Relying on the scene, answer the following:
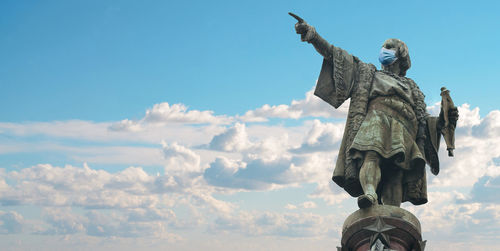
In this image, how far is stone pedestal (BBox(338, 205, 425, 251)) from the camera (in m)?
11.1

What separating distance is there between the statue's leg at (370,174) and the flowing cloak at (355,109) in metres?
0.31

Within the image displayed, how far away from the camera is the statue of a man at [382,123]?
486 inches

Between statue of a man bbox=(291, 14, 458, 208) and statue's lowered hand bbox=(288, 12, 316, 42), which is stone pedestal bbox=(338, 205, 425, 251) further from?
statue's lowered hand bbox=(288, 12, 316, 42)

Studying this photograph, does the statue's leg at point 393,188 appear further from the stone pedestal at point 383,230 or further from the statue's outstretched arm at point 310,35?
the statue's outstretched arm at point 310,35

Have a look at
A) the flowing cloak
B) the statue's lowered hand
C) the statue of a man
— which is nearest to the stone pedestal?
the statue of a man

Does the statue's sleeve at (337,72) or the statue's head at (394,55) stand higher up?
the statue's head at (394,55)

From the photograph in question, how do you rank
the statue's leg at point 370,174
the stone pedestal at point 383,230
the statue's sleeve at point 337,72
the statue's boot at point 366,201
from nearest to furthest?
1. the stone pedestal at point 383,230
2. the statue's boot at point 366,201
3. the statue's leg at point 370,174
4. the statue's sleeve at point 337,72

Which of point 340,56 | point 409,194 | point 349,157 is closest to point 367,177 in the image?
point 349,157

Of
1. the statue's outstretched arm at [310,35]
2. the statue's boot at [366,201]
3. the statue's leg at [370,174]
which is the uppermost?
the statue's outstretched arm at [310,35]

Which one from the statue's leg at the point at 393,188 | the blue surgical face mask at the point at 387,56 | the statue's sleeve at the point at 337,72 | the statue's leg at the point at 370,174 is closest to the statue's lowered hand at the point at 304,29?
the statue's sleeve at the point at 337,72

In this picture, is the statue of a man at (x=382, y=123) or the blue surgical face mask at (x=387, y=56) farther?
the blue surgical face mask at (x=387, y=56)

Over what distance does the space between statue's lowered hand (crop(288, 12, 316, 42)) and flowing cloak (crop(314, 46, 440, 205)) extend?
0.76 meters

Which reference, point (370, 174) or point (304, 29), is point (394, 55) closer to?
Result: point (304, 29)

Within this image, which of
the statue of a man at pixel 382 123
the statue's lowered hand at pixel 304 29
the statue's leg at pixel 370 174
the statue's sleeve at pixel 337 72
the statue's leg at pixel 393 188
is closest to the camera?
the statue's leg at pixel 370 174
